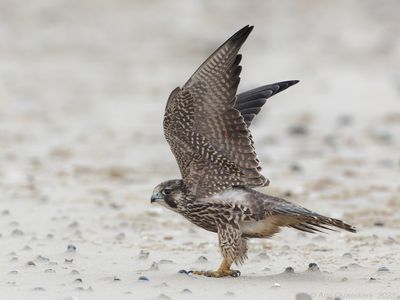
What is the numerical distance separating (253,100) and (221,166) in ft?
2.32

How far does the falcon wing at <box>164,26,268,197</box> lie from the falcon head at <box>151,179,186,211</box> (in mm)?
77

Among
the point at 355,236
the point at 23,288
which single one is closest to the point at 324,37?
the point at 355,236

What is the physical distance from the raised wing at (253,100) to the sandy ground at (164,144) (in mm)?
947

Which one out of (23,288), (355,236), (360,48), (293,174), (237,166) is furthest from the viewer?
(360,48)

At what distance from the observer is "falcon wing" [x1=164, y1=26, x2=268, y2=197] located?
6836 millimetres

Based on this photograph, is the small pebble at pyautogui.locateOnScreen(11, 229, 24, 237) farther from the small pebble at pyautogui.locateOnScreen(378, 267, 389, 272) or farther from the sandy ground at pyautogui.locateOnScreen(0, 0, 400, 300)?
the small pebble at pyautogui.locateOnScreen(378, 267, 389, 272)

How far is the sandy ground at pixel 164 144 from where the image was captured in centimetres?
671

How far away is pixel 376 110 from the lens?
1414 cm

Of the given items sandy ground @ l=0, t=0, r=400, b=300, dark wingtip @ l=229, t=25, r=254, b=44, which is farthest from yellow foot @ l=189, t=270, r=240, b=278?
dark wingtip @ l=229, t=25, r=254, b=44

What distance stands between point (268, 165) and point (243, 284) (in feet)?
17.5

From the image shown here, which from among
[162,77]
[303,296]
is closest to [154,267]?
[303,296]

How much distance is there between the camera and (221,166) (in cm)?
697

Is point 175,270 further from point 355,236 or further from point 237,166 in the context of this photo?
point 355,236

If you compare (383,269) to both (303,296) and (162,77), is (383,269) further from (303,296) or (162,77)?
(162,77)
